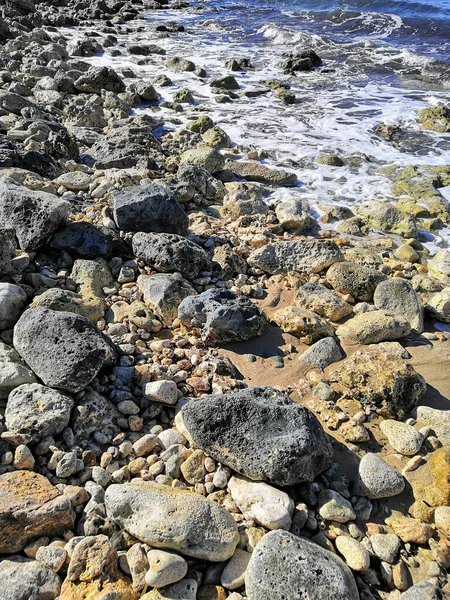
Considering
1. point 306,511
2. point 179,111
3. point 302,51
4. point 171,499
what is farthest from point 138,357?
point 302,51

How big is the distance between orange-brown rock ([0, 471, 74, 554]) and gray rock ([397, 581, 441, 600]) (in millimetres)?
1745

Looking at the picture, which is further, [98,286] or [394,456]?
[98,286]

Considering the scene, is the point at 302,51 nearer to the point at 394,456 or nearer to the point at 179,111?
the point at 179,111

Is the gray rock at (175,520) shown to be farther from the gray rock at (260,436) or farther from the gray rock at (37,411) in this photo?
the gray rock at (37,411)

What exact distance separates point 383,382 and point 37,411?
7.87 ft

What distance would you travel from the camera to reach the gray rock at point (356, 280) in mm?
4820

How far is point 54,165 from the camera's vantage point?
22.0ft

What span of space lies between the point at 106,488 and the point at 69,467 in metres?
0.25

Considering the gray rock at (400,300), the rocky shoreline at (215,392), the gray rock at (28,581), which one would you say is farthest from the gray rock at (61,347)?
the gray rock at (400,300)

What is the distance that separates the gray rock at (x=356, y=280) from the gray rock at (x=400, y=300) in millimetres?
106

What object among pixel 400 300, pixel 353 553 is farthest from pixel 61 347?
pixel 400 300

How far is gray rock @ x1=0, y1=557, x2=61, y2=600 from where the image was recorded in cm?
223

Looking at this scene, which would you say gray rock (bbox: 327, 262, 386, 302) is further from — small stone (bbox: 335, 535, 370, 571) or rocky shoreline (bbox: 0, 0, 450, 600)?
small stone (bbox: 335, 535, 370, 571)

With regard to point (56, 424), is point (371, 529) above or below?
below
